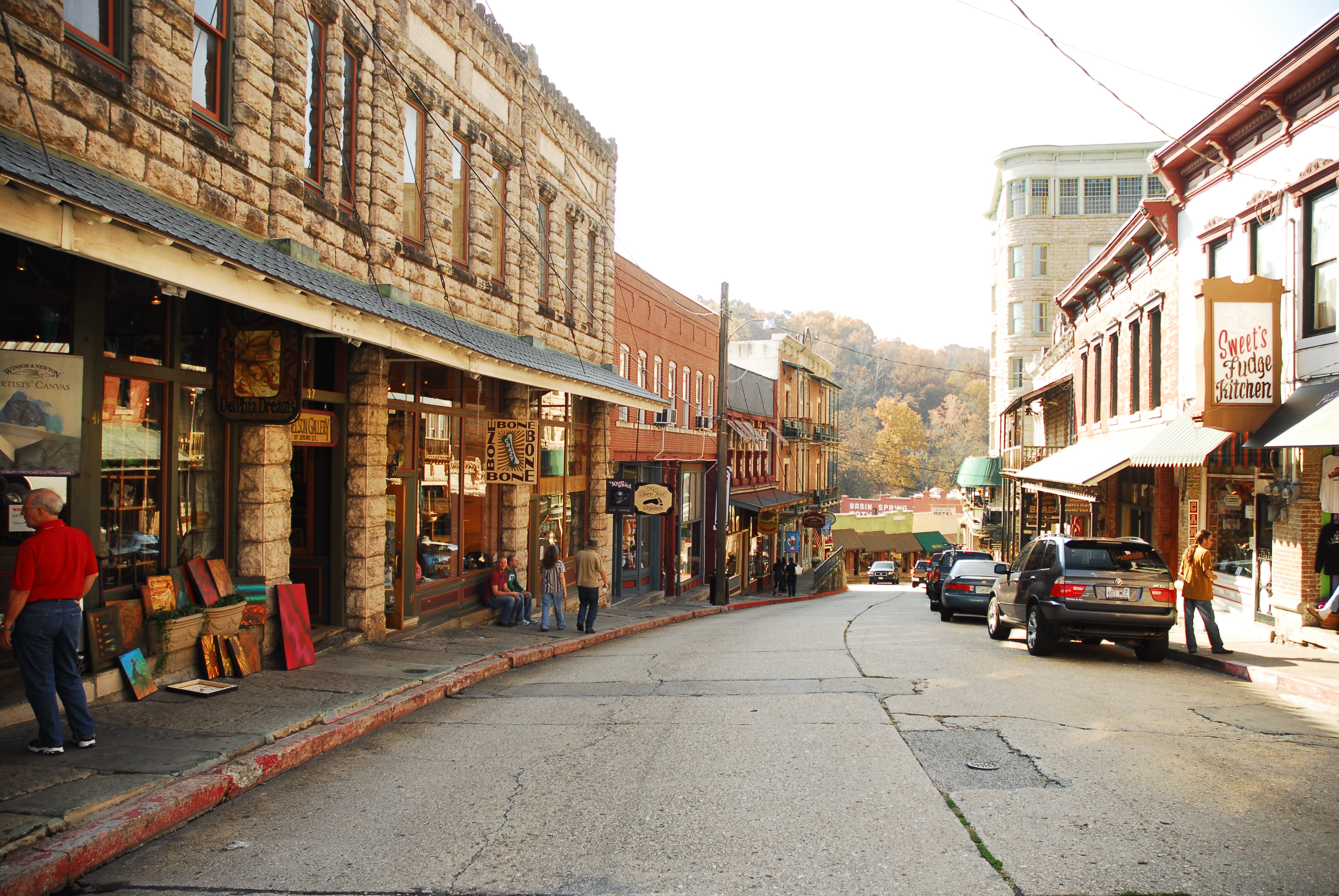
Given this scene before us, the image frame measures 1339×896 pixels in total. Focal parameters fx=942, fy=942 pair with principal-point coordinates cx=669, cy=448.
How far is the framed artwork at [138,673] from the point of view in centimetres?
802

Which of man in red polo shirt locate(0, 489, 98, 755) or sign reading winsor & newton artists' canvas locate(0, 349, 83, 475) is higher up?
sign reading winsor & newton artists' canvas locate(0, 349, 83, 475)

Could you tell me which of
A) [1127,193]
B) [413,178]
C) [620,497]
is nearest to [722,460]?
[620,497]

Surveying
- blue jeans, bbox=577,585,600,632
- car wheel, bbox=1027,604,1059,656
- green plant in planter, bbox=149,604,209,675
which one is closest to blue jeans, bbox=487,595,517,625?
blue jeans, bbox=577,585,600,632

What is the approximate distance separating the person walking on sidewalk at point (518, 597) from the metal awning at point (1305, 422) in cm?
1096

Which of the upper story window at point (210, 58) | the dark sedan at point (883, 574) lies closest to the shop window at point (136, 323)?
the upper story window at point (210, 58)

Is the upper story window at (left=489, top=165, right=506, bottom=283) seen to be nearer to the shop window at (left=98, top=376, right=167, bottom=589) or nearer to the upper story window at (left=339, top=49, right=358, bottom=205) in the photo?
the upper story window at (left=339, top=49, right=358, bottom=205)

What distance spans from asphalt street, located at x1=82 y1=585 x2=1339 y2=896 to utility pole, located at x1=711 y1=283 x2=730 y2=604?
15053mm

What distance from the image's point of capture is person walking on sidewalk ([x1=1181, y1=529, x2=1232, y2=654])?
12305mm

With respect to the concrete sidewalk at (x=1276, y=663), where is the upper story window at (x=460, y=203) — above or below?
above

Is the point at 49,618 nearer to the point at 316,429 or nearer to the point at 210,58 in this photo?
the point at 316,429

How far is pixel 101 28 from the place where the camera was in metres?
8.07

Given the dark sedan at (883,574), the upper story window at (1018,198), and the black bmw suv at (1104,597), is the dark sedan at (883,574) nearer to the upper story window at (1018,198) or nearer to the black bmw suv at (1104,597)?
the upper story window at (1018,198)

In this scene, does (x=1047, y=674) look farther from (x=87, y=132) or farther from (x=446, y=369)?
(x=87, y=132)

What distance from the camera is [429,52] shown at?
46.5 feet
